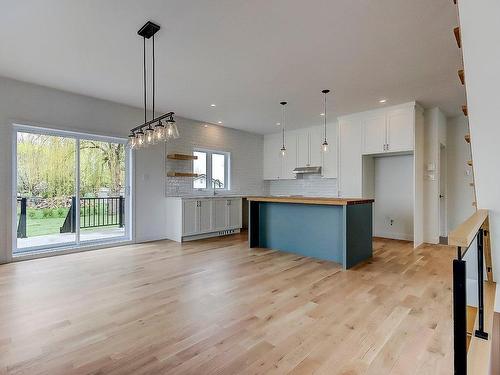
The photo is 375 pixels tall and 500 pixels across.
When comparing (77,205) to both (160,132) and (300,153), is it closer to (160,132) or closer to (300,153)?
(160,132)

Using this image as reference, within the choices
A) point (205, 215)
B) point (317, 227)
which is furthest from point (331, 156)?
Answer: point (205, 215)

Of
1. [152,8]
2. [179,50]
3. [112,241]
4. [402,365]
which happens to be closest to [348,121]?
[179,50]

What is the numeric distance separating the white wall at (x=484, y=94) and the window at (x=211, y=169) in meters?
5.38

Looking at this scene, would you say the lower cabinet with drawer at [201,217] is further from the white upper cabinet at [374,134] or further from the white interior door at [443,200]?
the white interior door at [443,200]

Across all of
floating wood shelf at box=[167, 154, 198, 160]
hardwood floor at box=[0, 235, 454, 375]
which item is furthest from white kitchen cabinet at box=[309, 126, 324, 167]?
hardwood floor at box=[0, 235, 454, 375]

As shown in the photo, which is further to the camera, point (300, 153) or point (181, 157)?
point (300, 153)

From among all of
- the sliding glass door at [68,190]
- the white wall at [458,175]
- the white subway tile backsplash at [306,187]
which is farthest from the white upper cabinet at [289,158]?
the sliding glass door at [68,190]

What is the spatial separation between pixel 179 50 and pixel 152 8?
29.6 inches

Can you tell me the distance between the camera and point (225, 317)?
241cm

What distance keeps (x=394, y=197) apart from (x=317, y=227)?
2.75 metres

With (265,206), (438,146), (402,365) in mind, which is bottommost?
(402,365)

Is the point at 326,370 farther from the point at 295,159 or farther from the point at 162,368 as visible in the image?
the point at 295,159

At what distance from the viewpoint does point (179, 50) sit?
10.4 ft

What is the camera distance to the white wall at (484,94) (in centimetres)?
156
